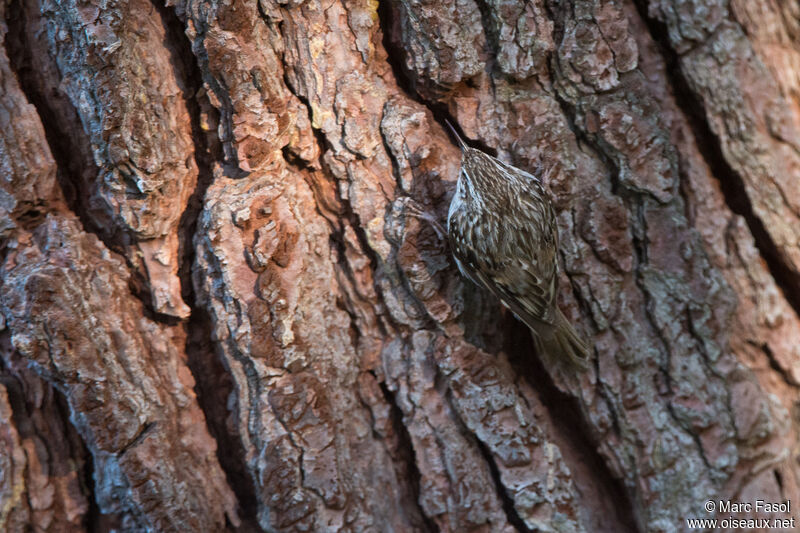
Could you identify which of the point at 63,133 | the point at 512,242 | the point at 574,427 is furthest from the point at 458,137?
the point at 63,133

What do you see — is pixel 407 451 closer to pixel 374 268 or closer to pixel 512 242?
pixel 374 268

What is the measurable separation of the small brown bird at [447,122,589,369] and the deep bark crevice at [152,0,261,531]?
0.71 metres

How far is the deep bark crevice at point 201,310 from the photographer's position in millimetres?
1637

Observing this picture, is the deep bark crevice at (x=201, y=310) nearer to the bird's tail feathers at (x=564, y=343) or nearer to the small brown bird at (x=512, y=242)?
the small brown bird at (x=512, y=242)

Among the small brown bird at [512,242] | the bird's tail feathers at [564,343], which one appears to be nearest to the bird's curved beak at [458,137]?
the small brown bird at [512,242]

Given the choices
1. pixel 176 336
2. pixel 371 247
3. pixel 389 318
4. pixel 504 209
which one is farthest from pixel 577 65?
pixel 176 336

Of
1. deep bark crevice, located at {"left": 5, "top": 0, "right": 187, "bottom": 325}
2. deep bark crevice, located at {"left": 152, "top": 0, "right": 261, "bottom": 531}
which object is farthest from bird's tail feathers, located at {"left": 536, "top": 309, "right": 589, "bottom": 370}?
deep bark crevice, located at {"left": 5, "top": 0, "right": 187, "bottom": 325}

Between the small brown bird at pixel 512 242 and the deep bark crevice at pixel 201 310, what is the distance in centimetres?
71

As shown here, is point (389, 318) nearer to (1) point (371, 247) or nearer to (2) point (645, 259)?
(1) point (371, 247)

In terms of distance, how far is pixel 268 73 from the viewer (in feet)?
5.34

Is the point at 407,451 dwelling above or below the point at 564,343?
below

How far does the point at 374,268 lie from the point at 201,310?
1.61ft

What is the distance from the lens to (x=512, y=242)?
199 centimetres

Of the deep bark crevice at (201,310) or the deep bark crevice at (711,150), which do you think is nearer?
the deep bark crevice at (201,310)
